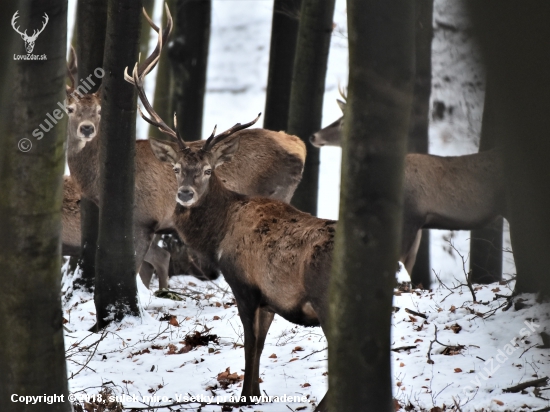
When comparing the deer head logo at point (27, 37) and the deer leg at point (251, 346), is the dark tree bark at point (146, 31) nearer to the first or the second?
the deer leg at point (251, 346)

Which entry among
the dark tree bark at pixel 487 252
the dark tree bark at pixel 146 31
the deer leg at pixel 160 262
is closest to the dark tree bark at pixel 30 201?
the dark tree bark at pixel 487 252

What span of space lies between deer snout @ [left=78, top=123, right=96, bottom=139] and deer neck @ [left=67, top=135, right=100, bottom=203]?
0.78 feet

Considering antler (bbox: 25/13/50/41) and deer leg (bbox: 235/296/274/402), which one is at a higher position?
antler (bbox: 25/13/50/41)

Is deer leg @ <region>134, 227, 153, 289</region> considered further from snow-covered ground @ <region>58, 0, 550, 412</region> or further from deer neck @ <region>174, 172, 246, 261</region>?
deer neck @ <region>174, 172, 246, 261</region>

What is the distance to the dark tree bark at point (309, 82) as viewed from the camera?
32.0 ft

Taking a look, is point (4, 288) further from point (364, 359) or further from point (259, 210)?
point (259, 210)

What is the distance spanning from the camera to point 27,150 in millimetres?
3414

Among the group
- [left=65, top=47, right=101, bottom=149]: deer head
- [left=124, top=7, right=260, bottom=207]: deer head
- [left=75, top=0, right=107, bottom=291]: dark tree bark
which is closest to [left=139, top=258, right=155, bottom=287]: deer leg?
[left=75, top=0, right=107, bottom=291]: dark tree bark

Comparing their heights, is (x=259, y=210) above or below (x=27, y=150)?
below

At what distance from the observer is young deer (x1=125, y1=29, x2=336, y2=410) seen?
4.39 m

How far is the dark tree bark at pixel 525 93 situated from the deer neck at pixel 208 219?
14.7 ft

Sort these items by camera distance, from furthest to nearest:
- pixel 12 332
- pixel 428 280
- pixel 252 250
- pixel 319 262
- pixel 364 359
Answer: pixel 428 280 → pixel 252 250 → pixel 319 262 → pixel 12 332 → pixel 364 359

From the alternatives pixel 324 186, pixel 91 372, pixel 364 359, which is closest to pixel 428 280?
pixel 91 372

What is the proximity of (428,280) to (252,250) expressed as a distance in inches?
204
